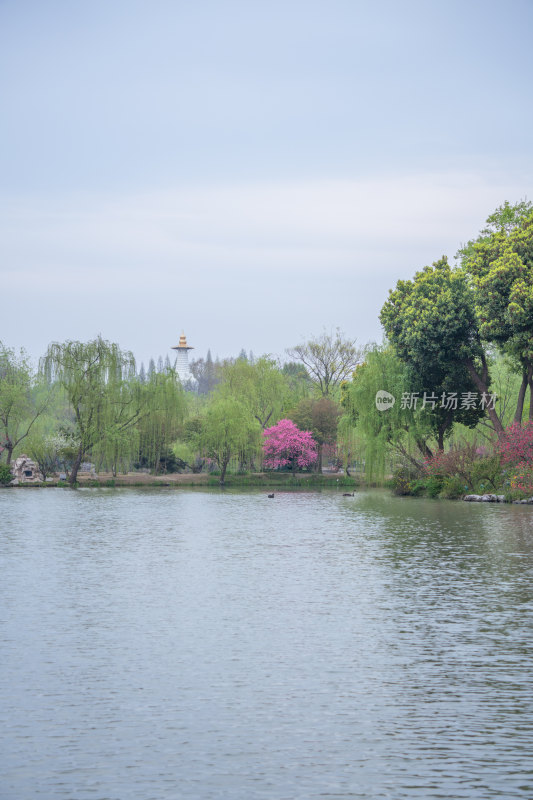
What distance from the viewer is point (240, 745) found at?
7.07 meters

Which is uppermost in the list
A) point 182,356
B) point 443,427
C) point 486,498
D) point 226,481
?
point 182,356

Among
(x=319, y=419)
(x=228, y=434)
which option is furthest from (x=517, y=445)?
(x=319, y=419)

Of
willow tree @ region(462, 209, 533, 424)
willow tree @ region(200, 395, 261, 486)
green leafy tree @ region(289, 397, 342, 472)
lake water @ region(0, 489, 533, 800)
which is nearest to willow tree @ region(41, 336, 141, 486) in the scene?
willow tree @ region(200, 395, 261, 486)

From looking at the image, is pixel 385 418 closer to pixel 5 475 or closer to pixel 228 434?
pixel 228 434

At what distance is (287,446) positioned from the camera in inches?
2359

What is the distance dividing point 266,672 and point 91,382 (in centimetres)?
4255

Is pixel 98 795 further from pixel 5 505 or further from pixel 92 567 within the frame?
pixel 5 505

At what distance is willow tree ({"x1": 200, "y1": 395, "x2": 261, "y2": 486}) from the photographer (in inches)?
2208

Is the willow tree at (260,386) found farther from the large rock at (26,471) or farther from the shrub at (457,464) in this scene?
the shrub at (457,464)

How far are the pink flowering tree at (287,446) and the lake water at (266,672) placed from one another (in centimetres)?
3947

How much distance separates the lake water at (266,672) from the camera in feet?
21.3

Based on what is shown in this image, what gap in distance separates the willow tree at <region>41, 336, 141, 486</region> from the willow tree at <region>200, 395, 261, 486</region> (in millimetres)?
6829

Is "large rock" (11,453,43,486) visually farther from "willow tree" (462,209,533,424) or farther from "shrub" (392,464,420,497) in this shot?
"willow tree" (462,209,533,424)

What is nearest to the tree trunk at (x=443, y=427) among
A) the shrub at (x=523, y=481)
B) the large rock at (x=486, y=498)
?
the large rock at (x=486, y=498)
